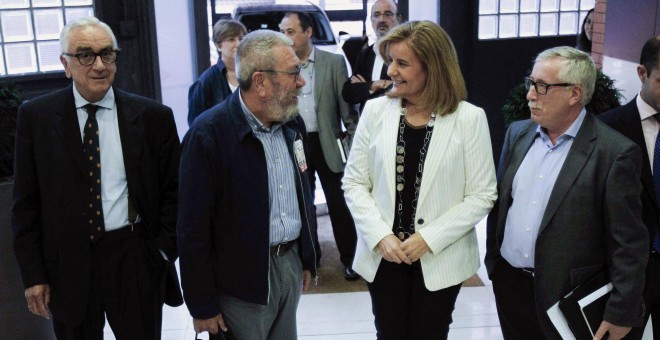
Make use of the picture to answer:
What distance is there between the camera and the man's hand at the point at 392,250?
8.34 ft

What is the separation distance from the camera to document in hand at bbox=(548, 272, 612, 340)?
8.04ft

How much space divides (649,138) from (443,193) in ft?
2.72

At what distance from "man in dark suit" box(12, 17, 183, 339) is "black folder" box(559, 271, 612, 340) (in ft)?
4.80

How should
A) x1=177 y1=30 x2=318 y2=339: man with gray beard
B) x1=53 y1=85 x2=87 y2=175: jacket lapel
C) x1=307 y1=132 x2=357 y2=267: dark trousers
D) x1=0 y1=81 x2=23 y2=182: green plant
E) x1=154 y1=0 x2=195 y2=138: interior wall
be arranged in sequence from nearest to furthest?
x1=177 y1=30 x2=318 y2=339: man with gray beard → x1=53 y1=85 x2=87 y2=175: jacket lapel → x1=0 y1=81 x2=23 y2=182: green plant → x1=307 y1=132 x2=357 y2=267: dark trousers → x1=154 y1=0 x2=195 y2=138: interior wall

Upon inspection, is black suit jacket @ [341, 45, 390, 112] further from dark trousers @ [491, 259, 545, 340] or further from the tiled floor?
dark trousers @ [491, 259, 545, 340]

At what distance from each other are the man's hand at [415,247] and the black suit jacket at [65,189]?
0.88 metres

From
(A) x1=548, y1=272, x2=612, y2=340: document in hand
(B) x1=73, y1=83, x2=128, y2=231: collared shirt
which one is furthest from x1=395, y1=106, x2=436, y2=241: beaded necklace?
(B) x1=73, y1=83, x2=128, y2=231: collared shirt

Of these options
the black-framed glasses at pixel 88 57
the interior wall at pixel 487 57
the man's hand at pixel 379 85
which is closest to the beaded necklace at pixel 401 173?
the black-framed glasses at pixel 88 57

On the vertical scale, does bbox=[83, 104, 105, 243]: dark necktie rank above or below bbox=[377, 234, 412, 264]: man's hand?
above

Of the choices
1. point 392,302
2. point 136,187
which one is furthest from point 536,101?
point 136,187

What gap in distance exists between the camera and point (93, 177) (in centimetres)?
254

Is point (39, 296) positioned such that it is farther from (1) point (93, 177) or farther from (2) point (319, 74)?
(2) point (319, 74)

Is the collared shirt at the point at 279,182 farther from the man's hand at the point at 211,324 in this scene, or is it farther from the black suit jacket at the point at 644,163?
the black suit jacket at the point at 644,163

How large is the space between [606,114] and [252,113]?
1424mm
